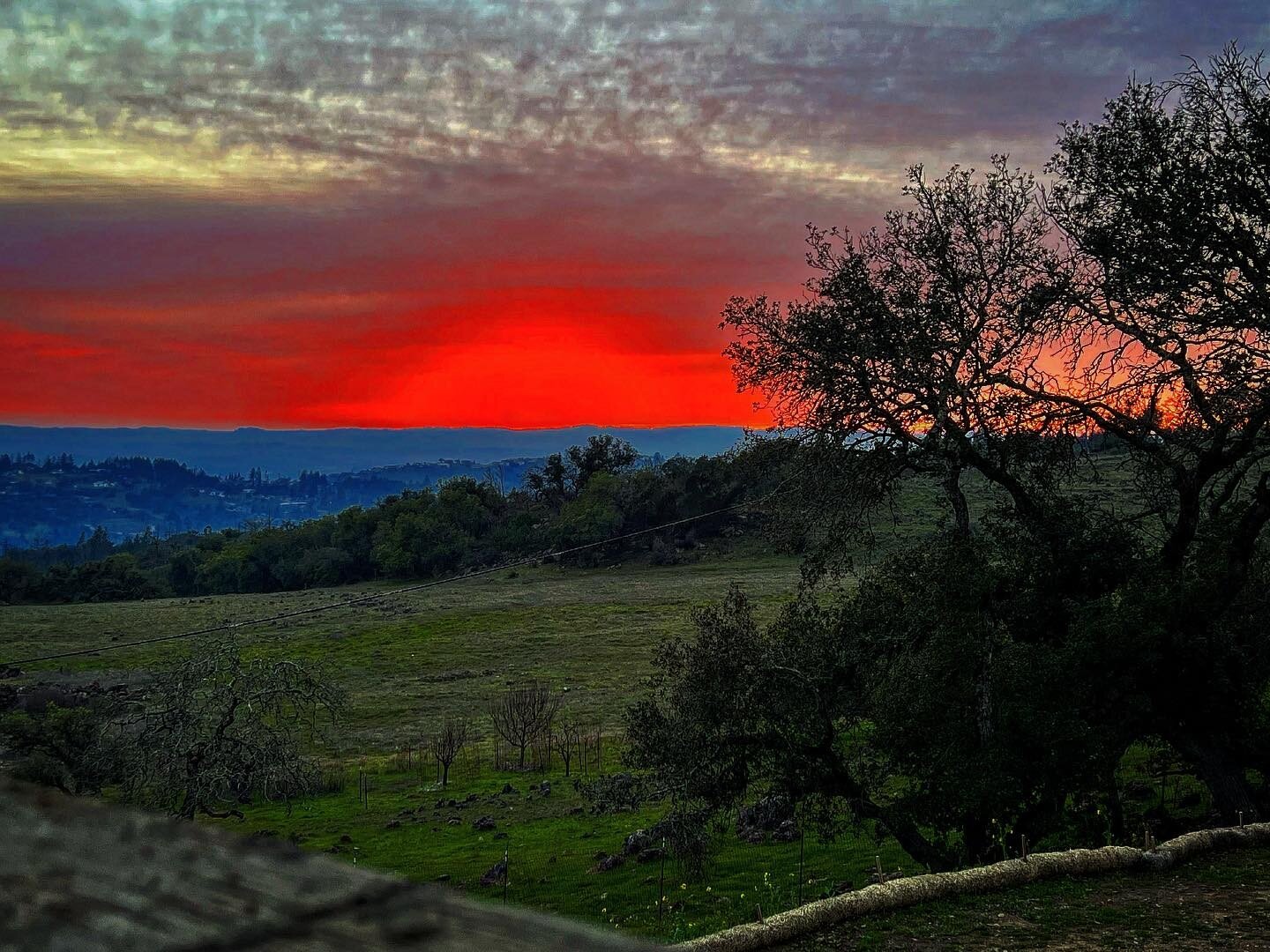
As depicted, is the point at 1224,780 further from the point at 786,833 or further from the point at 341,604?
the point at 341,604

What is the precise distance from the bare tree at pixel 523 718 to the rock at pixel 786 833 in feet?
61.3

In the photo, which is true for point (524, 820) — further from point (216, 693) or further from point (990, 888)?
point (990, 888)

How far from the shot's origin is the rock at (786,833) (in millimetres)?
26250

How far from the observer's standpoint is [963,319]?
1622 centimetres

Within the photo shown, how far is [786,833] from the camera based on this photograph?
26.5m

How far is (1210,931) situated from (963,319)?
368 inches

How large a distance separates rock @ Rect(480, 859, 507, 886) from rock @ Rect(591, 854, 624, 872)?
2302 millimetres

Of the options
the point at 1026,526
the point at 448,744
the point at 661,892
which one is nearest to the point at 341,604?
the point at 448,744

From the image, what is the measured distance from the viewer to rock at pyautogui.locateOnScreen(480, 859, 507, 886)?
2491 cm

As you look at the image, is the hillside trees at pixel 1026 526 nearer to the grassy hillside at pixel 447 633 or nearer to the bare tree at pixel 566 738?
the bare tree at pixel 566 738

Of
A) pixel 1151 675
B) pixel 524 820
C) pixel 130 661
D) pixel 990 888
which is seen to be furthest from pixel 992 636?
pixel 130 661

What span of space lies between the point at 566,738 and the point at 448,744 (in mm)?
5663

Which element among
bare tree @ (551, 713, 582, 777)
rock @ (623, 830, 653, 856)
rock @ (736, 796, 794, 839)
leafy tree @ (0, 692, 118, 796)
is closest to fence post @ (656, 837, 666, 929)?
rock @ (623, 830, 653, 856)

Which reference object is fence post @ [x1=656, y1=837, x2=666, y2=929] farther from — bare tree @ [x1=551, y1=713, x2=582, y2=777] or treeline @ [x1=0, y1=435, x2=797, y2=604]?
treeline @ [x1=0, y1=435, x2=797, y2=604]
